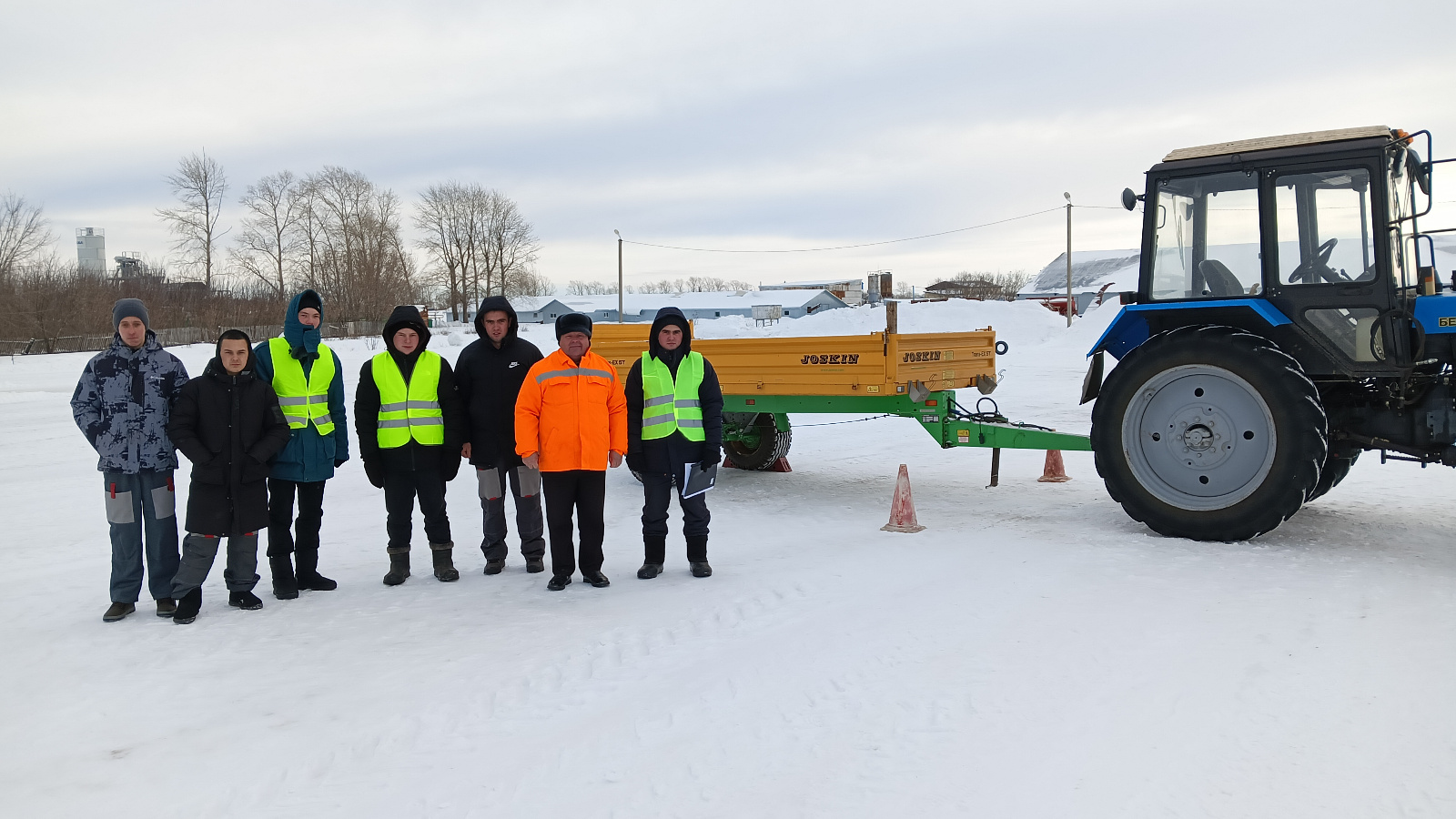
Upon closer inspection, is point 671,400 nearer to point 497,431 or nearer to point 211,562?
point 497,431

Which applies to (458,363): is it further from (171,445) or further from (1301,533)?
(1301,533)

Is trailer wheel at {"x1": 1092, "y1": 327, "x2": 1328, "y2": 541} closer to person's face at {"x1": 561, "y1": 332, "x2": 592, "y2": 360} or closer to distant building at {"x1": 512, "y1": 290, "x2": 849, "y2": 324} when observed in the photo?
person's face at {"x1": 561, "y1": 332, "x2": 592, "y2": 360}

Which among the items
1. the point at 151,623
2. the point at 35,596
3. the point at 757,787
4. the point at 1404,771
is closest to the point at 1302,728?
the point at 1404,771

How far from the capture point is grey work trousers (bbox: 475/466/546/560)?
6.16m

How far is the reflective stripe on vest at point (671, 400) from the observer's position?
601cm

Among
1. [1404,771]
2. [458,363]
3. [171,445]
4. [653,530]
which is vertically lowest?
[1404,771]

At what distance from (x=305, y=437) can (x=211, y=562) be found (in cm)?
82

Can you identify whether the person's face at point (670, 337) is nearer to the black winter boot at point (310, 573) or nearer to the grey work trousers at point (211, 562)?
the black winter boot at point (310, 573)

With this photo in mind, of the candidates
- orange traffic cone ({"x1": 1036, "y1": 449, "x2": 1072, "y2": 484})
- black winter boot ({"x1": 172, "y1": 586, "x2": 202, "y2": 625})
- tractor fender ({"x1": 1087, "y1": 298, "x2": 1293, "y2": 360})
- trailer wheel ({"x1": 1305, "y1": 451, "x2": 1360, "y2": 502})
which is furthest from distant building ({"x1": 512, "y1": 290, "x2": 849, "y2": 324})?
black winter boot ({"x1": 172, "y1": 586, "x2": 202, "y2": 625})

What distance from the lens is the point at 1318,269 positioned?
6.19 m

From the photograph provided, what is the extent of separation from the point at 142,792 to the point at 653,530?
10.3 ft

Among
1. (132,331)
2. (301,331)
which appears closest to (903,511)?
(301,331)

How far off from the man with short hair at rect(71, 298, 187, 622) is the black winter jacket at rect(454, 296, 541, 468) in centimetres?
160

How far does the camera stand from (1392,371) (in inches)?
232
